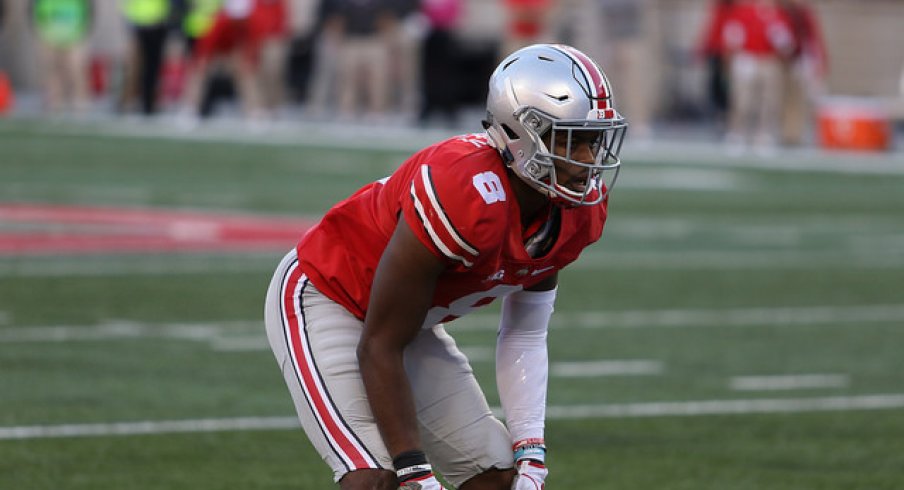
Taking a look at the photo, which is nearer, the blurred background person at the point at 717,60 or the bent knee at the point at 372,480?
the bent knee at the point at 372,480

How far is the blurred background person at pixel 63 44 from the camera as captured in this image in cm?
2539

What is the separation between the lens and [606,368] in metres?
9.53

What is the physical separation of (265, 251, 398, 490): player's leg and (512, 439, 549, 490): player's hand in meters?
0.37

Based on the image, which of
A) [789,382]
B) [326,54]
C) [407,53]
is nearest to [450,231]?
[789,382]

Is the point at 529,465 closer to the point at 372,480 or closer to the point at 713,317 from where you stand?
the point at 372,480

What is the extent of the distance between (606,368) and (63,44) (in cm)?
1721

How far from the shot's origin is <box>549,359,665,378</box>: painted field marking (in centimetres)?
934

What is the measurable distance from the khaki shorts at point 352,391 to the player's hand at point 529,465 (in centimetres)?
10

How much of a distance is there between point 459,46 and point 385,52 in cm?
349

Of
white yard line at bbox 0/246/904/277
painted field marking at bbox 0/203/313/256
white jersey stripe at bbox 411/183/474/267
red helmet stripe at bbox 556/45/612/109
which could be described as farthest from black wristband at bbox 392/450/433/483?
painted field marking at bbox 0/203/313/256

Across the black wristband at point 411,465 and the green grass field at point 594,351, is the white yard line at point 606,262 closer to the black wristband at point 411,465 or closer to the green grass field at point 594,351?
the green grass field at point 594,351

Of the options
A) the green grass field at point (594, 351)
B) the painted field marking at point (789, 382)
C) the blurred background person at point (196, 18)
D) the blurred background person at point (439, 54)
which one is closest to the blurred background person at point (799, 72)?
the blurred background person at point (439, 54)

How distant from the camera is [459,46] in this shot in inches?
1115

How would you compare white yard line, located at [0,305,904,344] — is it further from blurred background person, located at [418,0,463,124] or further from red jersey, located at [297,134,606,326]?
blurred background person, located at [418,0,463,124]
